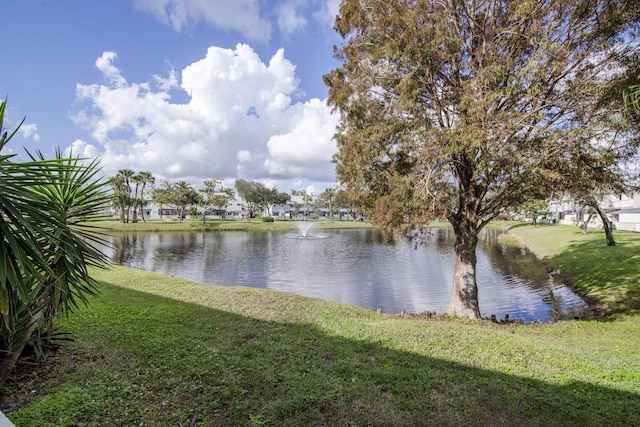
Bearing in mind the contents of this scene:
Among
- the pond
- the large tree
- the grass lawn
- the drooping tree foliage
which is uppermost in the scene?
the large tree

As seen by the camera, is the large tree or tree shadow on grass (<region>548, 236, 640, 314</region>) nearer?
the large tree

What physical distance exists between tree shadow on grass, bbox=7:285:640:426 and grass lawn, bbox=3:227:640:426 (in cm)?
2

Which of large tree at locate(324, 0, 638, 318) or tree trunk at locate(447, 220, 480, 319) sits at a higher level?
large tree at locate(324, 0, 638, 318)

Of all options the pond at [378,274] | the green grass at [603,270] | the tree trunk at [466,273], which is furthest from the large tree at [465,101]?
the green grass at [603,270]

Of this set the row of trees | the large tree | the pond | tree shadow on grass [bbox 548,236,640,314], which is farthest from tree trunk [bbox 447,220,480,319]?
the row of trees

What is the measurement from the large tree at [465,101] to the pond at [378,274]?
2.18 meters

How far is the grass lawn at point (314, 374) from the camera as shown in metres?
3.93

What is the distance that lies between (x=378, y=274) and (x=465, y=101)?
46.9 ft

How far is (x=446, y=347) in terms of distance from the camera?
6.46m

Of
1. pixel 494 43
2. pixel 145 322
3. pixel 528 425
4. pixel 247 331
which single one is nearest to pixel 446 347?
pixel 528 425

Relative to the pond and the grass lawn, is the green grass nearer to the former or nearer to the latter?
the pond

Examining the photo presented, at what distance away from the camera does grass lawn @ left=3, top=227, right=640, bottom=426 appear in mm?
3930

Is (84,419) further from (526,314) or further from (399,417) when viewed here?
(526,314)

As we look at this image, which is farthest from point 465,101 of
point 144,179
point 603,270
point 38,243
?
point 144,179
